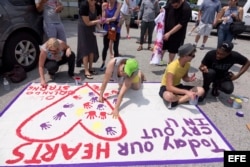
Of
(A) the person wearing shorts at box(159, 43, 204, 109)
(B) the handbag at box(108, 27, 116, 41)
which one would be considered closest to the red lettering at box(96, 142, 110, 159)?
(A) the person wearing shorts at box(159, 43, 204, 109)

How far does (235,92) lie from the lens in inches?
179

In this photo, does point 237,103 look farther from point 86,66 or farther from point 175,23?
point 86,66

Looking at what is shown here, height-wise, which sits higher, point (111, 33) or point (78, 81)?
point (111, 33)

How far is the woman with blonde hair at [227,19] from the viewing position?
18.8ft

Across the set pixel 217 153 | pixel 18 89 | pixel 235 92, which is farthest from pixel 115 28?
pixel 217 153

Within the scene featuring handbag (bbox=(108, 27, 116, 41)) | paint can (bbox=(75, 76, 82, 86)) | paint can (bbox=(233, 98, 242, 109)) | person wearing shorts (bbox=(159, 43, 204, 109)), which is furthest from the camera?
handbag (bbox=(108, 27, 116, 41))

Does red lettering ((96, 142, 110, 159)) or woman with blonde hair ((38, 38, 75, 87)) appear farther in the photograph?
woman with blonde hair ((38, 38, 75, 87))

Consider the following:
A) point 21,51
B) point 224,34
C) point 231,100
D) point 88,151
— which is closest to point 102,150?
point 88,151

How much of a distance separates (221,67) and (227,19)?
2.20 metres

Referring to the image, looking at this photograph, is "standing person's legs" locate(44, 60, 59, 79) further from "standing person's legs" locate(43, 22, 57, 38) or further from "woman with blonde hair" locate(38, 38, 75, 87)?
"standing person's legs" locate(43, 22, 57, 38)

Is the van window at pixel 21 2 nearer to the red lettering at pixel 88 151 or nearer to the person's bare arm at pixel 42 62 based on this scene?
the person's bare arm at pixel 42 62

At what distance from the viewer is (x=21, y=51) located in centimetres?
469

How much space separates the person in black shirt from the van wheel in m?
3.11

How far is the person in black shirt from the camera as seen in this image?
3.94 metres
